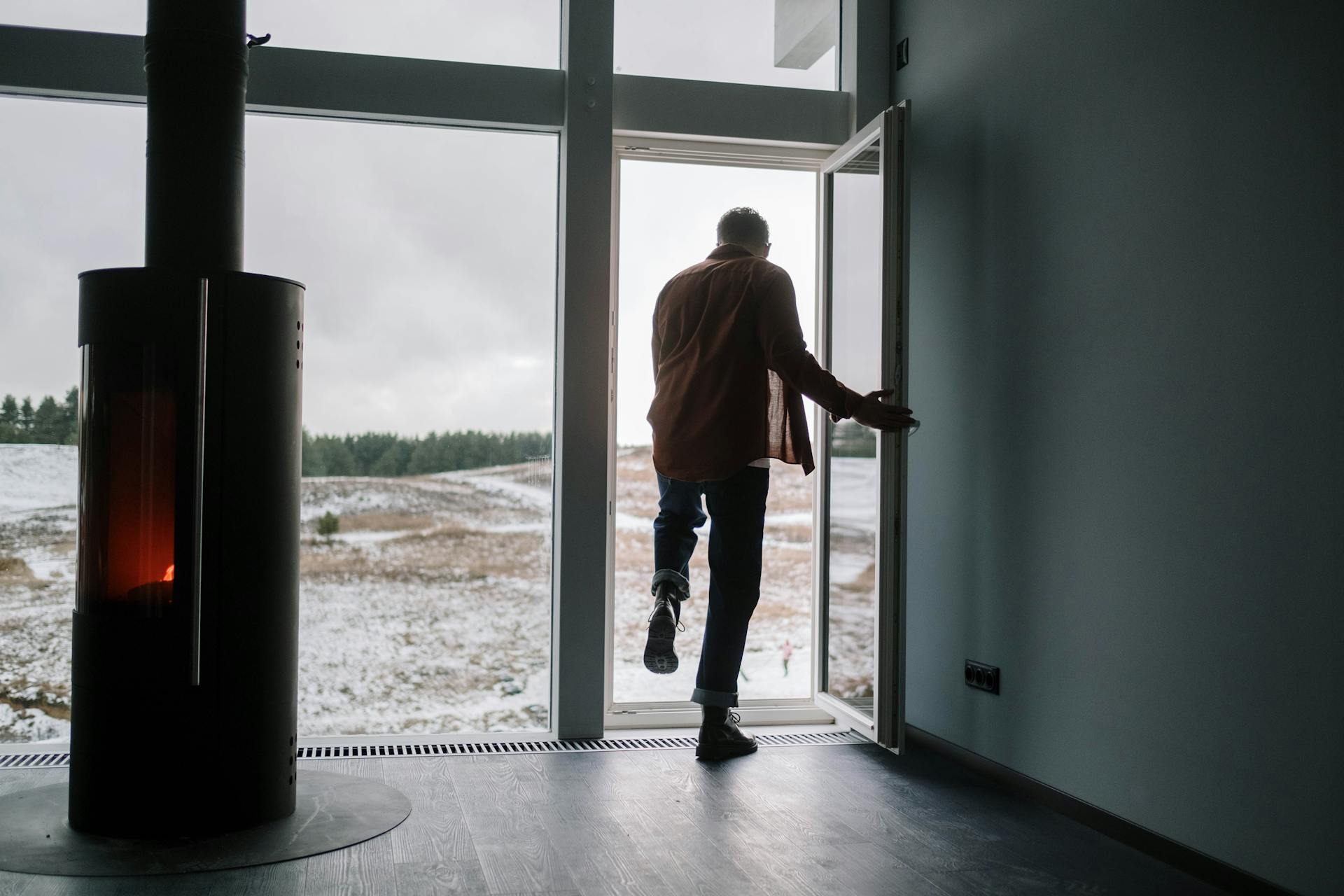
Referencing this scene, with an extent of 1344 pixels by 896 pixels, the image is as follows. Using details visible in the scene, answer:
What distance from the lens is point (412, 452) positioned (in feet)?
10.7

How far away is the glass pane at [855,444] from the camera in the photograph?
3166 millimetres

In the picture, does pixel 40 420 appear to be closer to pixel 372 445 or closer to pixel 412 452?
pixel 372 445

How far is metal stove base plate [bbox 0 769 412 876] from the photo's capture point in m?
2.05

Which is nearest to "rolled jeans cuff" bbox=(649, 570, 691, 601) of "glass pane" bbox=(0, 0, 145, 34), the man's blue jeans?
the man's blue jeans

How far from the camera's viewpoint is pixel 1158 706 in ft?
7.29

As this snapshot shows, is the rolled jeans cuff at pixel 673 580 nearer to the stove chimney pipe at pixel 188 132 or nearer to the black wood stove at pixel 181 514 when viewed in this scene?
the black wood stove at pixel 181 514

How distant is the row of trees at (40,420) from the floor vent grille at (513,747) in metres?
0.88

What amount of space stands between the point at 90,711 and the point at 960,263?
2453 millimetres

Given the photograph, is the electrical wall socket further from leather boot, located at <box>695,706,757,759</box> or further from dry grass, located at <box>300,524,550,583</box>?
dry grass, located at <box>300,524,550,583</box>

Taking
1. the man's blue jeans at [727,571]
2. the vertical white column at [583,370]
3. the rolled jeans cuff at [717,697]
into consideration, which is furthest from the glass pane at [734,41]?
the rolled jeans cuff at [717,697]

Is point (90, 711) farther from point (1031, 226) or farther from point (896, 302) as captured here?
point (1031, 226)

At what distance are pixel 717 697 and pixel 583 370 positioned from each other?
3.48 feet

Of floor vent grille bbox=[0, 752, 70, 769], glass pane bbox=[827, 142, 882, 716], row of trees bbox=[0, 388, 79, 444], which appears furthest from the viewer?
glass pane bbox=[827, 142, 882, 716]

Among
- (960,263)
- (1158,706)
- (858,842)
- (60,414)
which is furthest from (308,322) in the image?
(1158,706)
